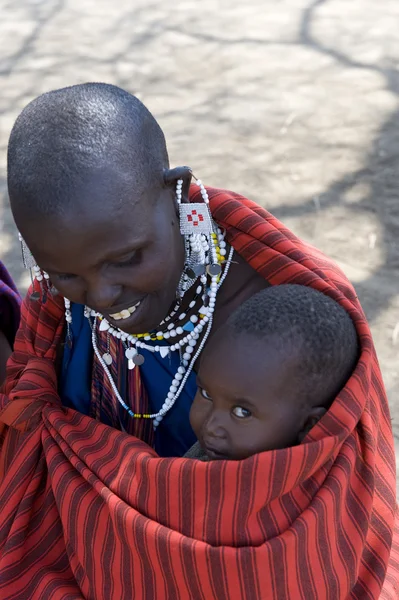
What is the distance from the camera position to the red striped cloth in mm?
1344

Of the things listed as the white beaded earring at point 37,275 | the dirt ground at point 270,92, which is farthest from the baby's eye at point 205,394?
the dirt ground at point 270,92

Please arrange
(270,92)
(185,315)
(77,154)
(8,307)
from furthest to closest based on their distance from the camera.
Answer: (270,92) → (8,307) → (185,315) → (77,154)

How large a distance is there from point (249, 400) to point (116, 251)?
0.36 metres

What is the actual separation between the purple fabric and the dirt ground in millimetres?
918

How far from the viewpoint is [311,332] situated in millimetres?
1418

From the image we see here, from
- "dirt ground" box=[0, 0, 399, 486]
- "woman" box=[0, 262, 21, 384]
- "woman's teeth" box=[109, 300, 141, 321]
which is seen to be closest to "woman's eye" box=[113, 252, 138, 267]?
"woman's teeth" box=[109, 300, 141, 321]

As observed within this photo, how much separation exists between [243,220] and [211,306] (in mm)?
194

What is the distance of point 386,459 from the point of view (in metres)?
1.66

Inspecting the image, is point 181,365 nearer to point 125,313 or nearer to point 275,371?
point 125,313

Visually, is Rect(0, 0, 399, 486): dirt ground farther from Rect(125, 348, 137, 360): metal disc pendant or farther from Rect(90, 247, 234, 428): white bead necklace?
Rect(125, 348, 137, 360): metal disc pendant

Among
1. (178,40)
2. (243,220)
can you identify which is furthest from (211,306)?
(178,40)

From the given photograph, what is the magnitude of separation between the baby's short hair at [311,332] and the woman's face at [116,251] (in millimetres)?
183

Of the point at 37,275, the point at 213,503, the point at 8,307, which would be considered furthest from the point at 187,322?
the point at 8,307

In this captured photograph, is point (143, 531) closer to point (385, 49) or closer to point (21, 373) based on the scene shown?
point (21, 373)
